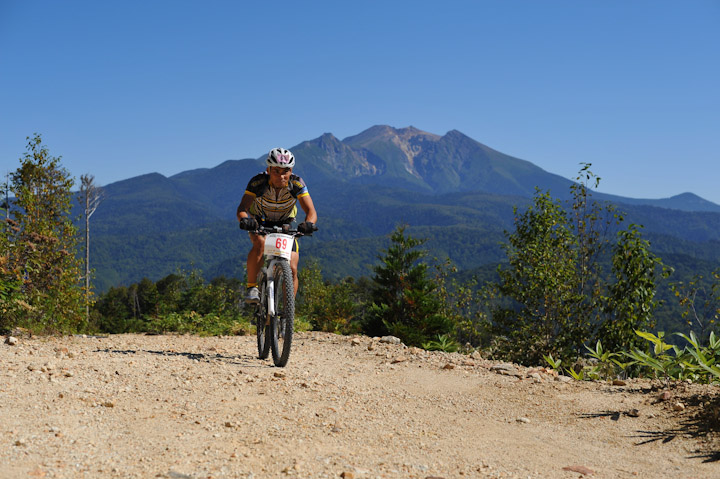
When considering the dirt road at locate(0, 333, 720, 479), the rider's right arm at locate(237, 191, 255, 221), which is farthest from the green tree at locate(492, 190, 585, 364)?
the rider's right arm at locate(237, 191, 255, 221)

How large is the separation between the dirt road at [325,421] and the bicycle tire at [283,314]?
23 cm

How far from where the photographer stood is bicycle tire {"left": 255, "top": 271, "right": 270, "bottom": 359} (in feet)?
24.0

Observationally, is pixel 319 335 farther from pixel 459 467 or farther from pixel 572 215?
pixel 572 215

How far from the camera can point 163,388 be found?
5.79 m

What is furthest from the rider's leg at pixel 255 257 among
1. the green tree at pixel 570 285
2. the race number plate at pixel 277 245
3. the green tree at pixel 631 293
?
the green tree at pixel 631 293

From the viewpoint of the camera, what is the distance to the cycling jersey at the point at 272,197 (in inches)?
298

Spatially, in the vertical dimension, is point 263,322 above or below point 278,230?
below

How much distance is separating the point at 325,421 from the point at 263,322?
116 inches

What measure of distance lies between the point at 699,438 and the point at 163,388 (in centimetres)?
498

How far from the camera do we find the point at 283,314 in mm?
7062

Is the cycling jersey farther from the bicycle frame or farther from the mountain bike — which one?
the bicycle frame

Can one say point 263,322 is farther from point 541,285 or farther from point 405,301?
point 541,285

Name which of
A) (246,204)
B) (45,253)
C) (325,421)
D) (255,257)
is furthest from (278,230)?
(45,253)

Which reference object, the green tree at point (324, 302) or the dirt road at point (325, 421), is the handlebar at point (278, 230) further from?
the green tree at point (324, 302)
